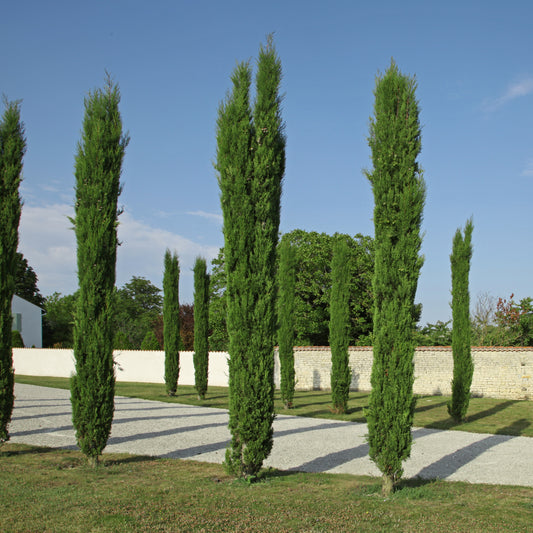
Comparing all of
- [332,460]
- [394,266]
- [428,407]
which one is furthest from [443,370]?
[394,266]

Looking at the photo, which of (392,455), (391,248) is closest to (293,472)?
(392,455)

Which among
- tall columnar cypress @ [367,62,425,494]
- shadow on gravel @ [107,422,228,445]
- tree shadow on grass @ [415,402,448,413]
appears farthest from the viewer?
tree shadow on grass @ [415,402,448,413]

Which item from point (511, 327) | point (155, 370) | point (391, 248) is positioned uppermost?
point (391, 248)

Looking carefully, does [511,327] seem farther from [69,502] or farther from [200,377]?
[69,502]

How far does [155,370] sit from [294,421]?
59.0 ft

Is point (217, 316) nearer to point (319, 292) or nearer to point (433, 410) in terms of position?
point (319, 292)

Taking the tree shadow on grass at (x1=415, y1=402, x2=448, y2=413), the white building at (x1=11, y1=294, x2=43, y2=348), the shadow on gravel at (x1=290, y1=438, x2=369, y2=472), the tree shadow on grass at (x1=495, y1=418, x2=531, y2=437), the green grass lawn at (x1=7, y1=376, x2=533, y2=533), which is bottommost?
the tree shadow on grass at (x1=415, y1=402, x2=448, y2=413)

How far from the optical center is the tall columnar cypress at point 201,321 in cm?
1972

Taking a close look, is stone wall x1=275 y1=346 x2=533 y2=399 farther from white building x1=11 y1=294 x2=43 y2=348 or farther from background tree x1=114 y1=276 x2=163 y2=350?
background tree x1=114 y1=276 x2=163 y2=350

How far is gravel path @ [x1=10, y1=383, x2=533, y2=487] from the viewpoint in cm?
852

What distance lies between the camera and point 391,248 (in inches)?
264

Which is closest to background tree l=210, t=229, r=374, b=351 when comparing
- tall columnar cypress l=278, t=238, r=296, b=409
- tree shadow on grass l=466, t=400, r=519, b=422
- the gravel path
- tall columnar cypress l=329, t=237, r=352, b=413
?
tree shadow on grass l=466, t=400, r=519, b=422

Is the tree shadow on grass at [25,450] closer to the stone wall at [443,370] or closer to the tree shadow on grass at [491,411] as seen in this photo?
the tree shadow on grass at [491,411]

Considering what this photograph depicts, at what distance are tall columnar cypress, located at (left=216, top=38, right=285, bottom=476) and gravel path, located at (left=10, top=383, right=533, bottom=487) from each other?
6.00 ft
